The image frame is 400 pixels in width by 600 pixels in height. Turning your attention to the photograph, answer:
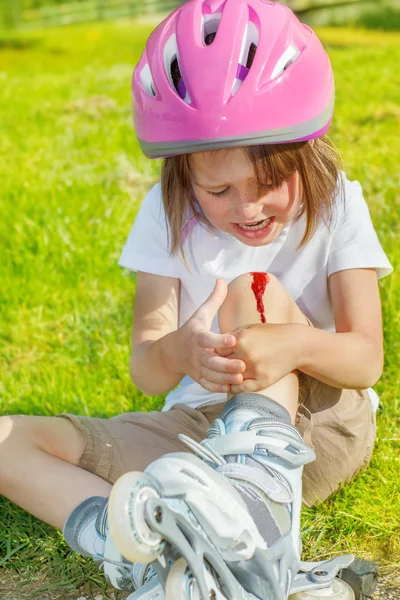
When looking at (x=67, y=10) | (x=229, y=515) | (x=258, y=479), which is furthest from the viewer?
(x=67, y=10)

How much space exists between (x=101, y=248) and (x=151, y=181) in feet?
3.66

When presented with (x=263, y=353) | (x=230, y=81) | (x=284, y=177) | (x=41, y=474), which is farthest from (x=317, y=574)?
(x=230, y=81)

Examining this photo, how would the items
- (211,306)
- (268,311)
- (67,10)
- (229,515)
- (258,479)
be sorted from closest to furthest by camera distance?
(229,515) → (258,479) → (211,306) → (268,311) → (67,10)

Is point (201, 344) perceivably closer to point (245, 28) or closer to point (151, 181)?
point (245, 28)

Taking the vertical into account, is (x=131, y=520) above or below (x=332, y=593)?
above

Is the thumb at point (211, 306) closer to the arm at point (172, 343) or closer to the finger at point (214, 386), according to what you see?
the arm at point (172, 343)

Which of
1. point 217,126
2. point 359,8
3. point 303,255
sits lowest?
point 303,255

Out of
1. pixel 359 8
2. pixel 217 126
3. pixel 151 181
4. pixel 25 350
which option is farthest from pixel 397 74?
pixel 359 8

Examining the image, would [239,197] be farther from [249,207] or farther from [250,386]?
[250,386]

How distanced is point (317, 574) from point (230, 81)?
1.33 m

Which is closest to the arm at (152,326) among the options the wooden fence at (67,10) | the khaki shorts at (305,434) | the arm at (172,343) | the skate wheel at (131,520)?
the arm at (172,343)

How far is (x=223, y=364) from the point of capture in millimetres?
2336

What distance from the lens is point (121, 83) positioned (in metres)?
8.88

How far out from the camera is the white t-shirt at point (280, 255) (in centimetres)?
277
